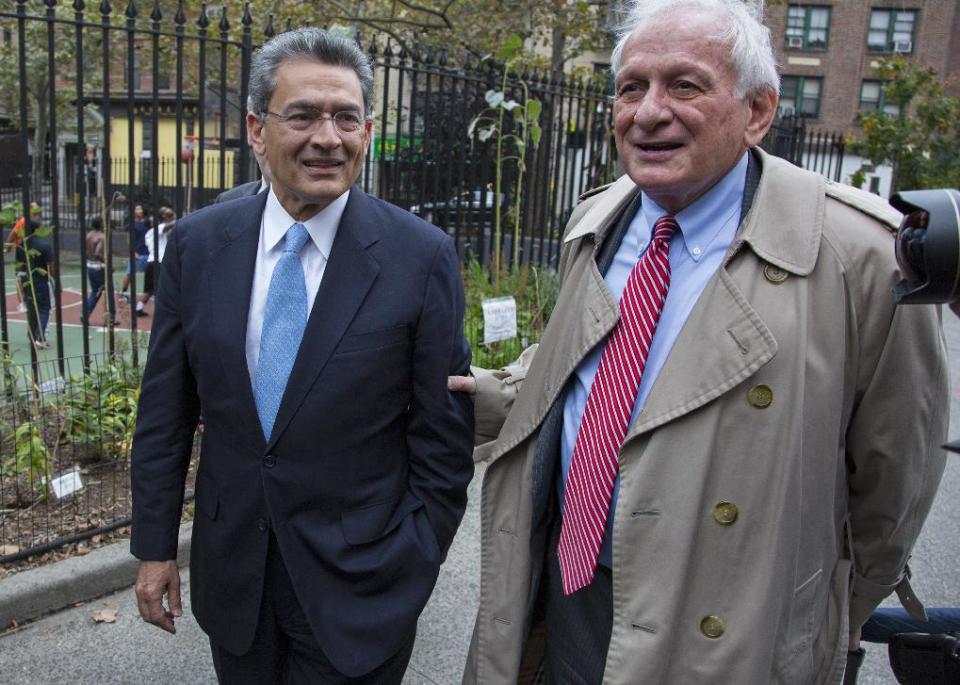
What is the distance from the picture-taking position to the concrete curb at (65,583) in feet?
11.3

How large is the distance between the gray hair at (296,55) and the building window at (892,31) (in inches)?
1608

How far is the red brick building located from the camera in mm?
36406

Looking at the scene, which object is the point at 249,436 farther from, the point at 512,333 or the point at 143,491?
the point at 512,333

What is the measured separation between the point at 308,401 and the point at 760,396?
0.97 metres

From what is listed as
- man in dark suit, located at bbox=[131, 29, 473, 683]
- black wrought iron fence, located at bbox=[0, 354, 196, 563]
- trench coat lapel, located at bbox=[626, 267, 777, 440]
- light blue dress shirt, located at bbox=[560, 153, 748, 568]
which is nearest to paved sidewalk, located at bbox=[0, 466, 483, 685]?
black wrought iron fence, located at bbox=[0, 354, 196, 563]

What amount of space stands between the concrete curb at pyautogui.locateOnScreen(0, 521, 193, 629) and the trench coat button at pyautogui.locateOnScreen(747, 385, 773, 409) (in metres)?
2.78

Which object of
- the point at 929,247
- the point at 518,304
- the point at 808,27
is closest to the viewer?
the point at 929,247

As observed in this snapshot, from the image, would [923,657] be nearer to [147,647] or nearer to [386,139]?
[147,647]

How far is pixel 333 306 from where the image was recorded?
1.96 metres

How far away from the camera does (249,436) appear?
6.56ft

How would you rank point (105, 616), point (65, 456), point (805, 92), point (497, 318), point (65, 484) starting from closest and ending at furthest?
point (105, 616) < point (65, 484) < point (65, 456) < point (497, 318) < point (805, 92)

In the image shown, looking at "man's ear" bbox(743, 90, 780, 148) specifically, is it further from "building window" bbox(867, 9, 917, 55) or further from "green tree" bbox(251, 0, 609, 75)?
"building window" bbox(867, 9, 917, 55)

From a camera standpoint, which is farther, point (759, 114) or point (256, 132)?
point (256, 132)

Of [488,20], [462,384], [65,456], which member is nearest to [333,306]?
[462,384]
